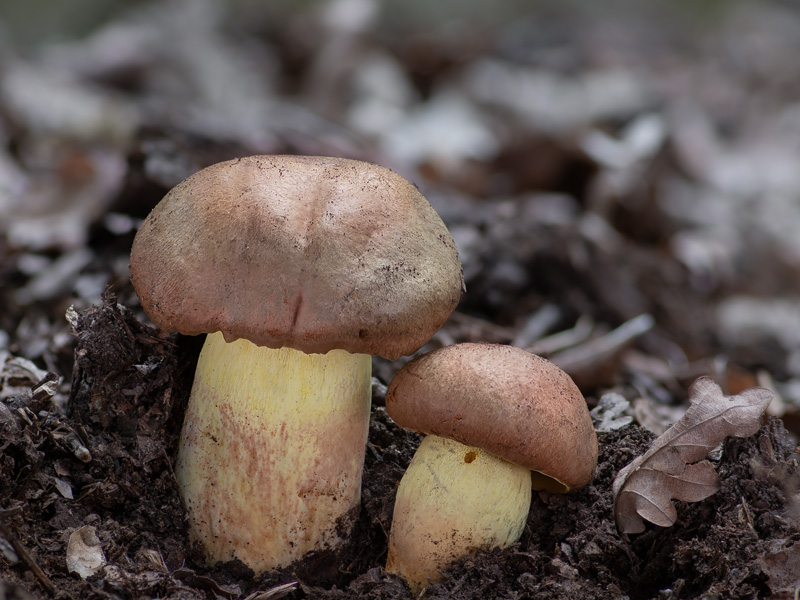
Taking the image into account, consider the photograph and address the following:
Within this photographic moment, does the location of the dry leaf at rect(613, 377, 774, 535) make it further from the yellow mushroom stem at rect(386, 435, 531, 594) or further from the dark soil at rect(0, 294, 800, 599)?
the yellow mushroom stem at rect(386, 435, 531, 594)

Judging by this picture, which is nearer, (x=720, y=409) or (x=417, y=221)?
(x=417, y=221)

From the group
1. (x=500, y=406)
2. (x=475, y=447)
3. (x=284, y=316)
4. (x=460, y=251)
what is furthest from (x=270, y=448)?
(x=460, y=251)

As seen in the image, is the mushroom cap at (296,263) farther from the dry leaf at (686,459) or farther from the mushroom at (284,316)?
the dry leaf at (686,459)

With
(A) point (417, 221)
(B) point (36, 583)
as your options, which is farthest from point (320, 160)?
(B) point (36, 583)

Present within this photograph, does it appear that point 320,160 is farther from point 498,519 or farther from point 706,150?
point 706,150

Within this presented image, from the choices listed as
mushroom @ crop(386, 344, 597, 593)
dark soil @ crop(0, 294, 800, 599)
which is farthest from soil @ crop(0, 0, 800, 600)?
mushroom @ crop(386, 344, 597, 593)

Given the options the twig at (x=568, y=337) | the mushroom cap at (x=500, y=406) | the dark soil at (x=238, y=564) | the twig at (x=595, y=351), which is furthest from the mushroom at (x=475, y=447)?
the twig at (x=568, y=337)
